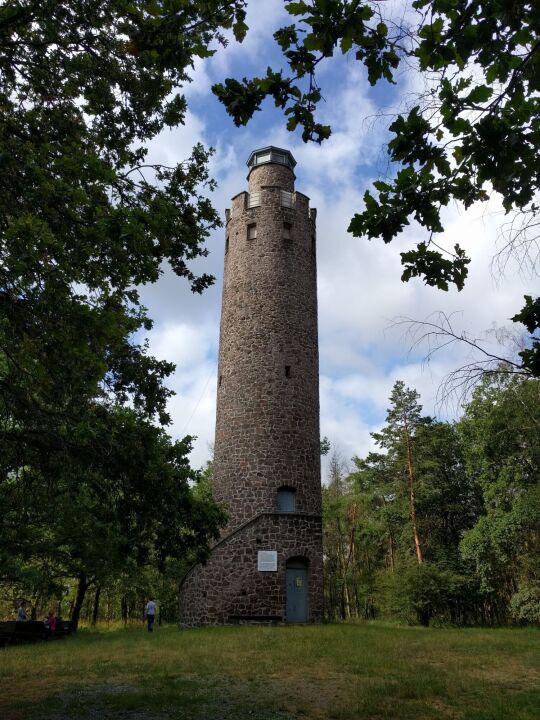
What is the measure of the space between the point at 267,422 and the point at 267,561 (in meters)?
4.61

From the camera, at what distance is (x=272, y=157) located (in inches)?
979

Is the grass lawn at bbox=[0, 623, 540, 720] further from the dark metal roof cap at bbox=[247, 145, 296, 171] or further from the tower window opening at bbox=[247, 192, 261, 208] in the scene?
the dark metal roof cap at bbox=[247, 145, 296, 171]

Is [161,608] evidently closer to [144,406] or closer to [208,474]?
[208,474]

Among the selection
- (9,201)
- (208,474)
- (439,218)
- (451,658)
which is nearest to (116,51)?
(9,201)

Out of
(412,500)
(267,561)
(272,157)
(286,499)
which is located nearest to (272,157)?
(272,157)

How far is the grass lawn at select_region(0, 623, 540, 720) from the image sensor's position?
662 cm

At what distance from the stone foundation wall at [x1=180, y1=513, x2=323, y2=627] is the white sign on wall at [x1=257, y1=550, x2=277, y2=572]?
4.2 inches

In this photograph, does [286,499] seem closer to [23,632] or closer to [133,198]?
[23,632]

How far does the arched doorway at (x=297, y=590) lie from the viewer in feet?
61.0

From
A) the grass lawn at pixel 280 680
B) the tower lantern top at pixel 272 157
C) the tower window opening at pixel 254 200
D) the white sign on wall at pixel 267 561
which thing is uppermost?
the tower lantern top at pixel 272 157

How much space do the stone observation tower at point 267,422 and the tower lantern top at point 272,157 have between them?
0.44 metres

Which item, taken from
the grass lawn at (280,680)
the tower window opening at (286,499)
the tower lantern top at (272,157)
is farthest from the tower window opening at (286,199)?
the grass lawn at (280,680)

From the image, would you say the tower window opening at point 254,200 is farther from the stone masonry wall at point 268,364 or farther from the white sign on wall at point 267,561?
the white sign on wall at point 267,561

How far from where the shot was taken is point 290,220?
23.2m
